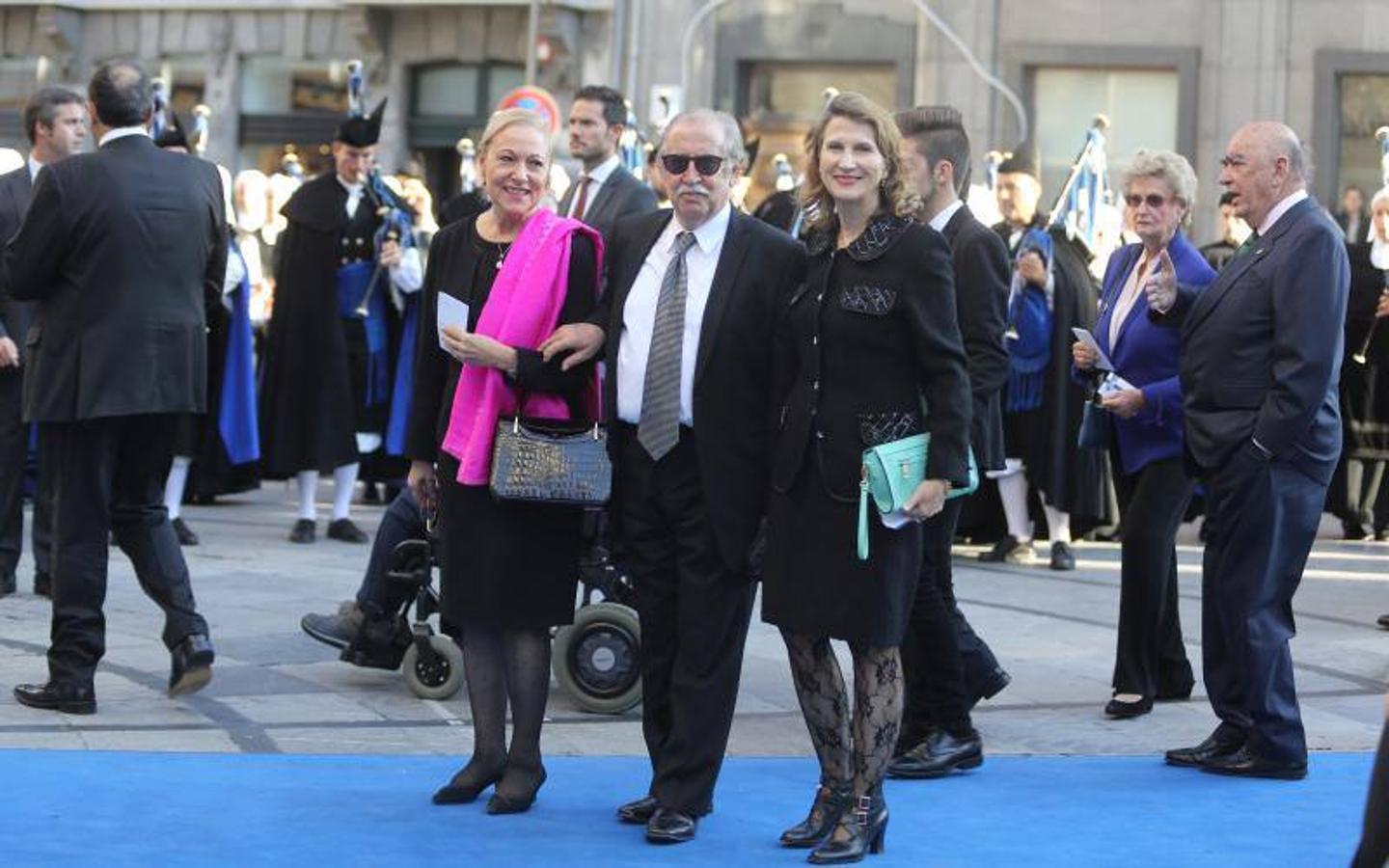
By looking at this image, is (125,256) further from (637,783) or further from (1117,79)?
(1117,79)

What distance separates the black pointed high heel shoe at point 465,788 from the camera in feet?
25.9

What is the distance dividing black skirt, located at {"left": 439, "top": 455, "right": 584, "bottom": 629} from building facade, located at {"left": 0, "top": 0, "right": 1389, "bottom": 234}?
58.4 ft

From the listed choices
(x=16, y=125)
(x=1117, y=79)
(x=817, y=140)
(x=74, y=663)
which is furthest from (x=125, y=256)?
(x=16, y=125)

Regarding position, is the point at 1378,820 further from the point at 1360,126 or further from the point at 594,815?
the point at 1360,126

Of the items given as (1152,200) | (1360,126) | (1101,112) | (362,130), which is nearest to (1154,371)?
(1152,200)

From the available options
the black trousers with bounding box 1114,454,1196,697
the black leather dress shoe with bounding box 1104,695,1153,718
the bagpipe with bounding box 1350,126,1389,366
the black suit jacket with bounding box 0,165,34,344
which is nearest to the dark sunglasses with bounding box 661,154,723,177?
the black trousers with bounding box 1114,454,1196,697

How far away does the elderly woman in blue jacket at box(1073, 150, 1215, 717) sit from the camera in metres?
9.41

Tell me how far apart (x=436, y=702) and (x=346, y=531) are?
537 centimetres

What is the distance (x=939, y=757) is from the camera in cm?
859

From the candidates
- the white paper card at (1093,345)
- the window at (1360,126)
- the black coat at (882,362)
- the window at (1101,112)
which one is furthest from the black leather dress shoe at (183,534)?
the window at (1360,126)

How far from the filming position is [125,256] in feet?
29.9

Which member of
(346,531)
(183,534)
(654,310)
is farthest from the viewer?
(346,531)

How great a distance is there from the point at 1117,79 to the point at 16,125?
41.7 feet

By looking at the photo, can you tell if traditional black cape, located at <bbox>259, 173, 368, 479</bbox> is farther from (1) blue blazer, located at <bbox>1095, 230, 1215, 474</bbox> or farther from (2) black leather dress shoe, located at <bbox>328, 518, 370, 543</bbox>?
(1) blue blazer, located at <bbox>1095, 230, 1215, 474</bbox>
